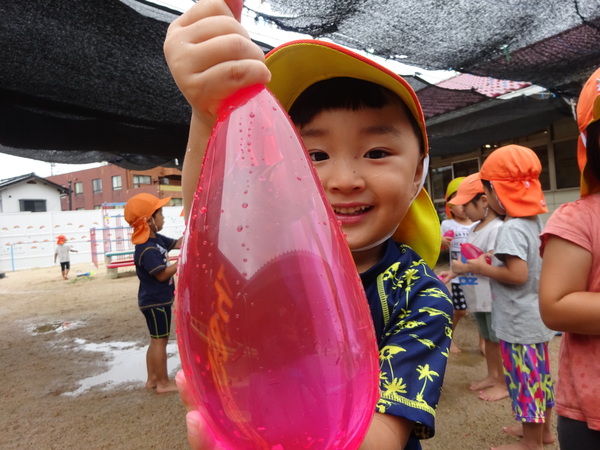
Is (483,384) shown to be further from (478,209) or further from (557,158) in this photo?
(557,158)

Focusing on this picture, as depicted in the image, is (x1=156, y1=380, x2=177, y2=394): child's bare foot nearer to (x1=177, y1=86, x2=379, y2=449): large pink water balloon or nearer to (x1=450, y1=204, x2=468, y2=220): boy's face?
(x1=450, y1=204, x2=468, y2=220): boy's face

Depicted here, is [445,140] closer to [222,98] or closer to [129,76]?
[129,76]

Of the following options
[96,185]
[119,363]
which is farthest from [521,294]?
[96,185]

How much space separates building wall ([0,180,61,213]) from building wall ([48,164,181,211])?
1958 millimetres

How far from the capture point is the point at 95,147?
222 inches

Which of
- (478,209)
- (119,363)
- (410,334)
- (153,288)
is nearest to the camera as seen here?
(410,334)

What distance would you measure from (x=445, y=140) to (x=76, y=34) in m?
6.25

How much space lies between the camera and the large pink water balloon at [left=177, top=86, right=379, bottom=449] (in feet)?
1.39

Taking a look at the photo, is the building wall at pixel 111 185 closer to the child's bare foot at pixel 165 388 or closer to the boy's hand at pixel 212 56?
the child's bare foot at pixel 165 388

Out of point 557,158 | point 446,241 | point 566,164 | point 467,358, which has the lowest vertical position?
point 467,358

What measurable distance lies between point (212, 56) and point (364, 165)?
39cm

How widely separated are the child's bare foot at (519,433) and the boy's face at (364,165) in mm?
2721

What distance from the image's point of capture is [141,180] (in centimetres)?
3459

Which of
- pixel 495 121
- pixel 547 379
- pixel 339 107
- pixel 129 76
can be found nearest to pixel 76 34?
pixel 129 76
